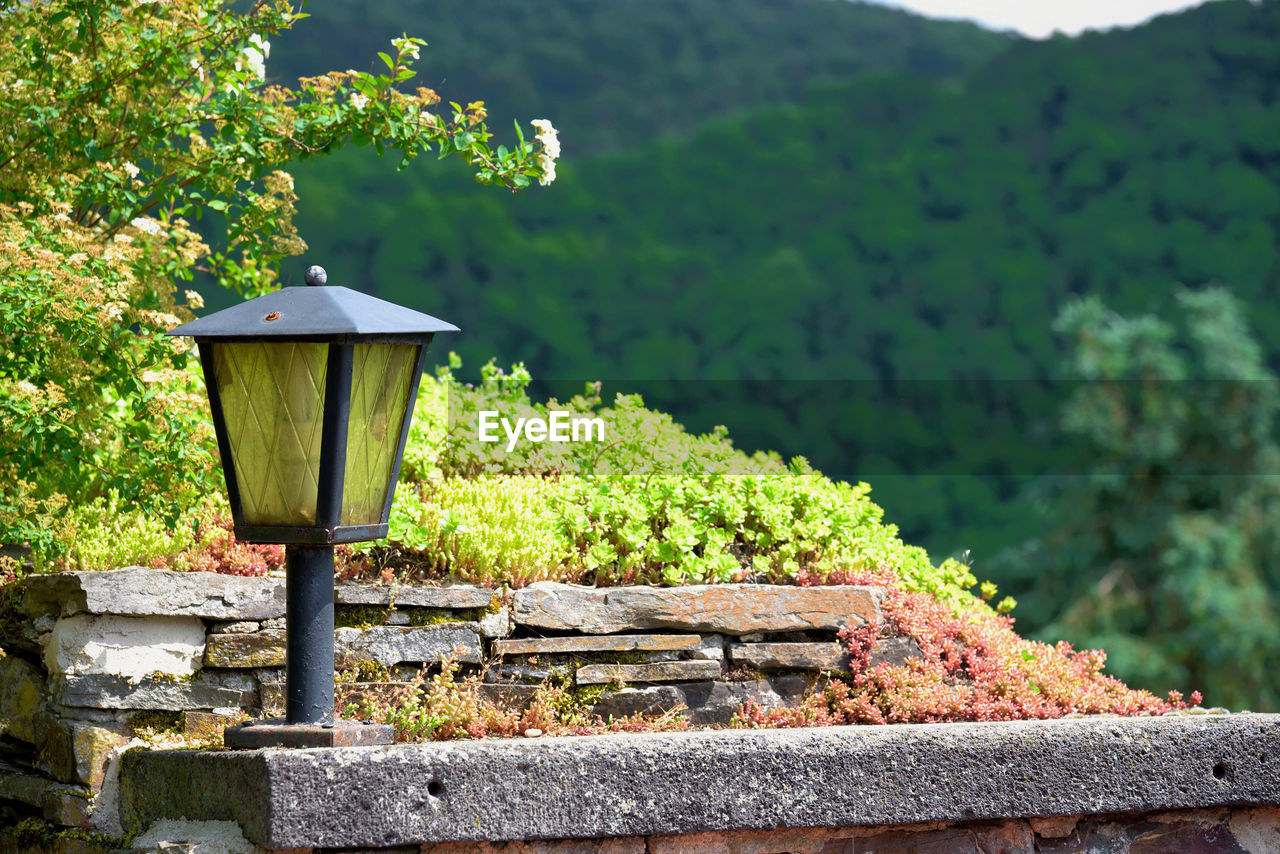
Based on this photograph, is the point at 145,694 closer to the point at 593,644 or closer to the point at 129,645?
the point at 129,645

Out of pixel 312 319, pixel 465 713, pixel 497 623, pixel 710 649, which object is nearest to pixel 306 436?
pixel 312 319

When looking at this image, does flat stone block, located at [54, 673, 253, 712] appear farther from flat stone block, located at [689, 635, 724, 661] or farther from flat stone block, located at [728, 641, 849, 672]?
flat stone block, located at [728, 641, 849, 672]

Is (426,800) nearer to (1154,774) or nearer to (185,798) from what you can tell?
(185,798)

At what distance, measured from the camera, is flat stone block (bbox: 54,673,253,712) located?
323cm

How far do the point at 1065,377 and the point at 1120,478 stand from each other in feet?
3.73

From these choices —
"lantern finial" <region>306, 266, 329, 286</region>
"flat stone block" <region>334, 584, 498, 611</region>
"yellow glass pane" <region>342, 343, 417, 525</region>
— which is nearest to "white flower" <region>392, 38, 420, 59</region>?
"lantern finial" <region>306, 266, 329, 286</region>

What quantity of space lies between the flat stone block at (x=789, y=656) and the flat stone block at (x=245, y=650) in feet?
4.07

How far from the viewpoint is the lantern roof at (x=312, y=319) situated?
2475 millimetres

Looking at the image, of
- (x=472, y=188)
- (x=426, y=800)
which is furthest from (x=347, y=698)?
(x=472, y=188)

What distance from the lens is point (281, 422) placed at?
101 inches

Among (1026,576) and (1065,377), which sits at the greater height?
(1065,377)

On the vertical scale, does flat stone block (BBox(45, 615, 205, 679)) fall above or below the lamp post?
below

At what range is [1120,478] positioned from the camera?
422 inches

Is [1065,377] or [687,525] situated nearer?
[687,525]
